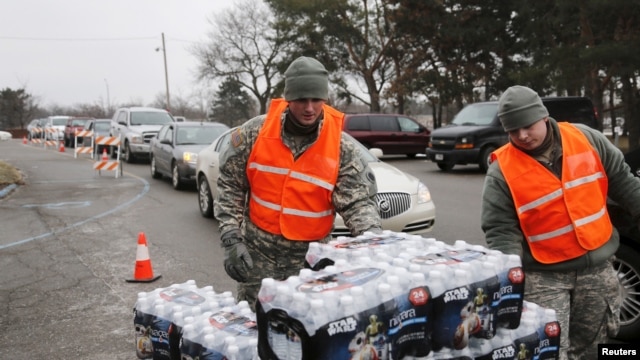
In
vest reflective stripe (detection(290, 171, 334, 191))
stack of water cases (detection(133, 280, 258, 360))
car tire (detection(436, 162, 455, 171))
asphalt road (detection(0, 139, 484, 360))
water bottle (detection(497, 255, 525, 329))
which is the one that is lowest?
asphalt road (detection(0, 139, 484, 360))

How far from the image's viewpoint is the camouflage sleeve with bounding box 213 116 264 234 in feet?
10.5

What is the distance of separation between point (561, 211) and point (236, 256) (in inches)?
65.3

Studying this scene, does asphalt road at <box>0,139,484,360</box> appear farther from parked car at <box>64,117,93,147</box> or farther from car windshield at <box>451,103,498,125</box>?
parked car at <box>64,117,93,147</box>

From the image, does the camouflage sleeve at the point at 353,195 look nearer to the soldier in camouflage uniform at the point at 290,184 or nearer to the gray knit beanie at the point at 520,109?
the soldier in camouflage uniform at the point at 290,184

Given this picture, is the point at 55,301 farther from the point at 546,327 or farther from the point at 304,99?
the point at 546,327

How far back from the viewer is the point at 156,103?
264ft

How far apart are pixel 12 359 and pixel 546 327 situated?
12.4ft

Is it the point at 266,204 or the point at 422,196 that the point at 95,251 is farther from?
the point at 266,204

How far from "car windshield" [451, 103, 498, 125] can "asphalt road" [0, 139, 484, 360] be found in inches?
87.4

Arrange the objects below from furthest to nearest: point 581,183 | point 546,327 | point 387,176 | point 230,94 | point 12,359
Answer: point 230,94 → point 387,176 → point 12,359 → point 581,183 → point 546,327

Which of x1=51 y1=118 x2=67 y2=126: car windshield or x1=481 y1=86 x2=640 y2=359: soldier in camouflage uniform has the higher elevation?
x1=51 y1=118 x2=67 y2=126: car windshield

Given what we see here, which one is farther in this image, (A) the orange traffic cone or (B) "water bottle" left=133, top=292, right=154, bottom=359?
(A) the orange traffic cone

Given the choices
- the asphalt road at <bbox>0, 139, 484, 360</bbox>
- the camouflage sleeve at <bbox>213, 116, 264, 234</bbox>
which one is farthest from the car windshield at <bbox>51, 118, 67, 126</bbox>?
the camouflage sleeve at <bbox>213, 116, 264, 234</bbox>

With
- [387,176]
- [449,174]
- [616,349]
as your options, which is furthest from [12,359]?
[449,174]
